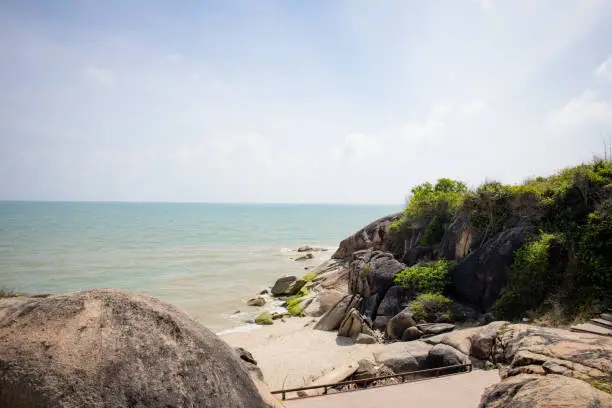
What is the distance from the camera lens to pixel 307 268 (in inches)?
1355

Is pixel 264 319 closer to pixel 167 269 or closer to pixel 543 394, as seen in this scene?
pixel 543 394

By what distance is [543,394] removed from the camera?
4441 millimetres

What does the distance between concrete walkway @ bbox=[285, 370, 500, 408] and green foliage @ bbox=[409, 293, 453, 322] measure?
17.1ft

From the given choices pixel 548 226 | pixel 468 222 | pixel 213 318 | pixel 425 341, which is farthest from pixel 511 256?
pixel 213 318

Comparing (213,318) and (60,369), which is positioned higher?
(60,369)

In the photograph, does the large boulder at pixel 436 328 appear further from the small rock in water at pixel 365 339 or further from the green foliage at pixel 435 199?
the green foliage at pixel 435 199

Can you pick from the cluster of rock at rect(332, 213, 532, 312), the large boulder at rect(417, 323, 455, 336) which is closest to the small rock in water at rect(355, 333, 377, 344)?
the cluster of rock at rect(332, 213, 532, 312)

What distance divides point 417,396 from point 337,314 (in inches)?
363

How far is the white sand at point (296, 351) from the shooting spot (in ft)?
36.3

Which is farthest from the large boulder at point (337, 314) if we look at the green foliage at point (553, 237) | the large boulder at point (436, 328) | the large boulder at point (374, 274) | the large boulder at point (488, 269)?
the large boulder at point (488, 269)

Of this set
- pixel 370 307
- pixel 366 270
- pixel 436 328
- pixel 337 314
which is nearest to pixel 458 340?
pixel 436 328

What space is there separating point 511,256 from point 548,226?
176 centimetres

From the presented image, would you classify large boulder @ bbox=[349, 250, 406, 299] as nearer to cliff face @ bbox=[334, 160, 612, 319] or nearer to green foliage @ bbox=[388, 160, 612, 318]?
cliff face @ bbox=[334, 160, 612, 319]

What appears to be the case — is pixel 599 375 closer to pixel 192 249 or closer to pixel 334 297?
pixel 334 297
